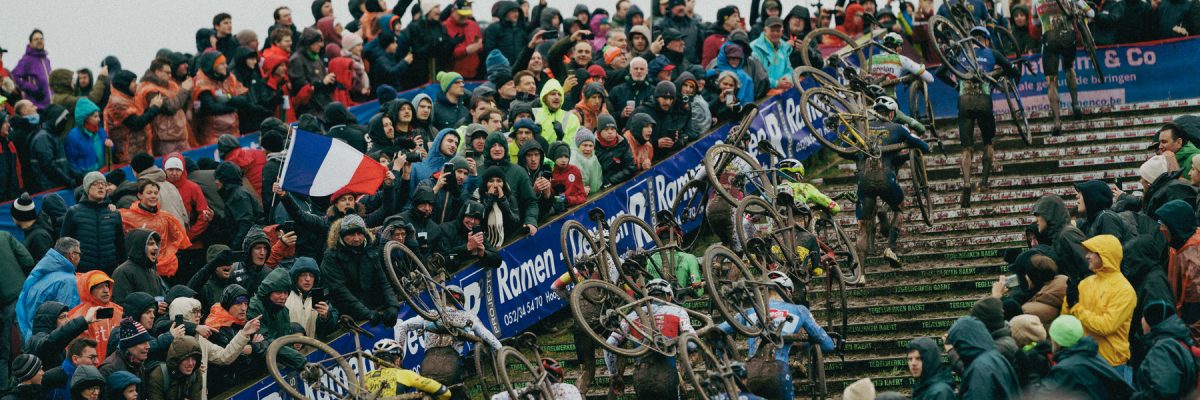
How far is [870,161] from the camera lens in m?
20.1

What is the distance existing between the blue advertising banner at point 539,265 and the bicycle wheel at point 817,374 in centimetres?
279

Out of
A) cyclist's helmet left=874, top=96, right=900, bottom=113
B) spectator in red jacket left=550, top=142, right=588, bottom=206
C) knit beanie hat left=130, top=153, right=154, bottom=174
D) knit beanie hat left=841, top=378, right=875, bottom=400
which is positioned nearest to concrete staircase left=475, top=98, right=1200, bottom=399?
spectator in red jacket left=550, top=142, right=588, bottom=206

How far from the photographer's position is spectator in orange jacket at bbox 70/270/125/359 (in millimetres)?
17094

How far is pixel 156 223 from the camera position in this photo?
1923 cm

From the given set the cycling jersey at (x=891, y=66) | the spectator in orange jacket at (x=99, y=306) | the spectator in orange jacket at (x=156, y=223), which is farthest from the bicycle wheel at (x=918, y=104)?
the spectator in orange jacket at (x=99, y=306)

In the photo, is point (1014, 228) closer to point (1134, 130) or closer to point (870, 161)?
point (870, 161)

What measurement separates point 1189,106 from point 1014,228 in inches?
226

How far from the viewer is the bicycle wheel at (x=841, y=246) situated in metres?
19.3

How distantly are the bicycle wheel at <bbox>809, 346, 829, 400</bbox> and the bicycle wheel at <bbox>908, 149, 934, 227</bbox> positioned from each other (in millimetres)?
3903

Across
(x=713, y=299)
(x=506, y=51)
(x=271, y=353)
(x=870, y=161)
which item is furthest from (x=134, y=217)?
(x=506, y=51)

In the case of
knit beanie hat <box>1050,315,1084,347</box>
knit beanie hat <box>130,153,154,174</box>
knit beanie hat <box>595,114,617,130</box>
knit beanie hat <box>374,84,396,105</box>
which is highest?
knit beanie hat <box>374,84,396,105</box>

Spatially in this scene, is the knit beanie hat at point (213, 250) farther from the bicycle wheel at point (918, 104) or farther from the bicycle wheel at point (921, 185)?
the bicycle wheel at point (918, 104)

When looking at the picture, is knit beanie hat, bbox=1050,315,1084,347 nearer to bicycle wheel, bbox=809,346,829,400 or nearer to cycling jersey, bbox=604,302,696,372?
bicycle wheel, bbox=809,346,829,400

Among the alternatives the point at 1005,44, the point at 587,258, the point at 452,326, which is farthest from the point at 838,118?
the point at 1005,44
